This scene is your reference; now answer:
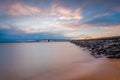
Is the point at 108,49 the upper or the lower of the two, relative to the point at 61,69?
upper

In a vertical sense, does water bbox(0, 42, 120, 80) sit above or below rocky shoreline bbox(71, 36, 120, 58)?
below

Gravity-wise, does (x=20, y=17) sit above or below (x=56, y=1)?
below

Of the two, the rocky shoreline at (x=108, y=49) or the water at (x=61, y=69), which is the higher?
the rocky shoreline at (x=108, y=49)

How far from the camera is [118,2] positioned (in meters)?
5.52

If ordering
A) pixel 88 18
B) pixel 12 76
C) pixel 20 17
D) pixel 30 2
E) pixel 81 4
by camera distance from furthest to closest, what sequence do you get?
pixel 88 18 → pixel 20 17 → pixel 81 4 → pixel 30 2 → pixel 12 76

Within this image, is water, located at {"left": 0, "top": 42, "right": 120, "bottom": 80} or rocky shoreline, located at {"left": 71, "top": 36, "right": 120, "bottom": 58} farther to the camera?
rocky shoreline, located at {"left": 71, "top": 36, "right": 120, "bottom": 58}

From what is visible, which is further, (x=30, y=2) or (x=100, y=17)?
(x=100, y=17)

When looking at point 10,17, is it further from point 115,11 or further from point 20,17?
point 115,11

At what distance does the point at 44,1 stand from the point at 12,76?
2.60m

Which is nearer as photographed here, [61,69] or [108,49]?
[61,69]

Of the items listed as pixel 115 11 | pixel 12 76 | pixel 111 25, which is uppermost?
pixel 115 11

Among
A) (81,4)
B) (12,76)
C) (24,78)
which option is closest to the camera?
(24,78)

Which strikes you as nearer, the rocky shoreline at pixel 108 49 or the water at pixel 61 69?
the water at pixel 61 69

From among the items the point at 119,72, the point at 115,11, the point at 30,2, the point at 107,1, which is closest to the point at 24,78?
the point at 119,72
